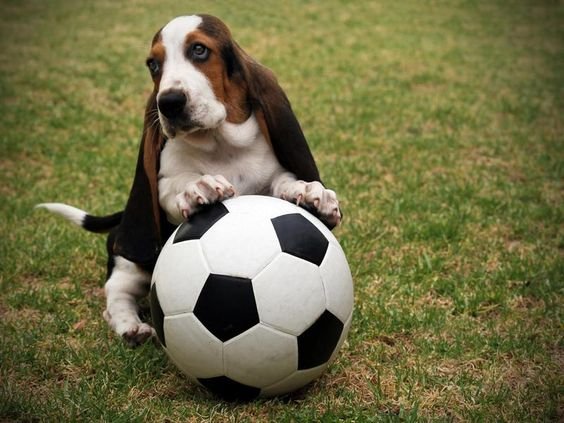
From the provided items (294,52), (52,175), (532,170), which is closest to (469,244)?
(532,170)

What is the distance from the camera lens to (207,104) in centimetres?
341

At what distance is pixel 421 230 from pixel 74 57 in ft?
26.2

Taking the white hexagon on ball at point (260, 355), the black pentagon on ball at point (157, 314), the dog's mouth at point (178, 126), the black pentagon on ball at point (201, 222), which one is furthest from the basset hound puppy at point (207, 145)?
the white hexagon on ball at point (260, 355)

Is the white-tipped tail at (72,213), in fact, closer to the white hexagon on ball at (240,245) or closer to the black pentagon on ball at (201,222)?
the black pentagon on ball at (201,222)

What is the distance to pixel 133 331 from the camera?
379cm

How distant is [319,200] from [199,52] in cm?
90

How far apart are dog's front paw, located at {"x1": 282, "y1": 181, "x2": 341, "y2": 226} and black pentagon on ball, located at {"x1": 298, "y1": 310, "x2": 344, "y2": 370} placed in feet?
1.83

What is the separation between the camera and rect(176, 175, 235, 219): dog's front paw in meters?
3.26

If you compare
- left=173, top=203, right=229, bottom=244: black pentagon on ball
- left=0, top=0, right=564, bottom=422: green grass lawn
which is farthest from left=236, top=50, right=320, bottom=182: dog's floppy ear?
left=0, top=0, right=564, bottom=422: green grass lawn

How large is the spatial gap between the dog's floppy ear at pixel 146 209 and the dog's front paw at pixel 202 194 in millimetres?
497

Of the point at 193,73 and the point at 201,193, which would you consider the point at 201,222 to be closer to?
the point at 201,193

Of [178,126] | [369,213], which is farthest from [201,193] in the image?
[369,213]

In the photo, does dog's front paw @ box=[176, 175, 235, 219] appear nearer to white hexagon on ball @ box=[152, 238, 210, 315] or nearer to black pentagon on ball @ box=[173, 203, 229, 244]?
black pentagon on ball @ box=[173, 203, 229, 244]

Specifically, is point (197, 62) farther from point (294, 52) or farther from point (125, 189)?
point (294, 52)
